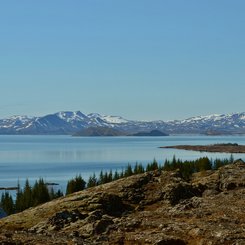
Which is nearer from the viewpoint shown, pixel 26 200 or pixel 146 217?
pixel 146 217

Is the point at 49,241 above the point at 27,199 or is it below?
above

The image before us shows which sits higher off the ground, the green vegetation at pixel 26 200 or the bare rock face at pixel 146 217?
the bare rock face at pixel 146 217

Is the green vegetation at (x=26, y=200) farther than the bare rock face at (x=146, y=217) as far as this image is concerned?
Yes

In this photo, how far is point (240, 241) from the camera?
3972 cm

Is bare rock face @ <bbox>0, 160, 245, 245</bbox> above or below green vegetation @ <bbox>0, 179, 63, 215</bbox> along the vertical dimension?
above

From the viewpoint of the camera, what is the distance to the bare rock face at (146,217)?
4300 centimetres

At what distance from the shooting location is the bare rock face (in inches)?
1693

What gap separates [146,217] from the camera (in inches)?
Answer: 2157

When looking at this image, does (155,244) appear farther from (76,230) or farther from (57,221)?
(57,221)

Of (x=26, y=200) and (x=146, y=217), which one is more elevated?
(x=146, y=217)

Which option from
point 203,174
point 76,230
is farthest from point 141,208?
point 203,174

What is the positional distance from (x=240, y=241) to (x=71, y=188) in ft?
335

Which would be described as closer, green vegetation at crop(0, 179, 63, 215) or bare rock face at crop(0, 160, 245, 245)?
bare rock face at crop(0, 160, 245, 245)

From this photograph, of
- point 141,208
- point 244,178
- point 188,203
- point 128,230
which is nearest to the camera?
point 128,230
